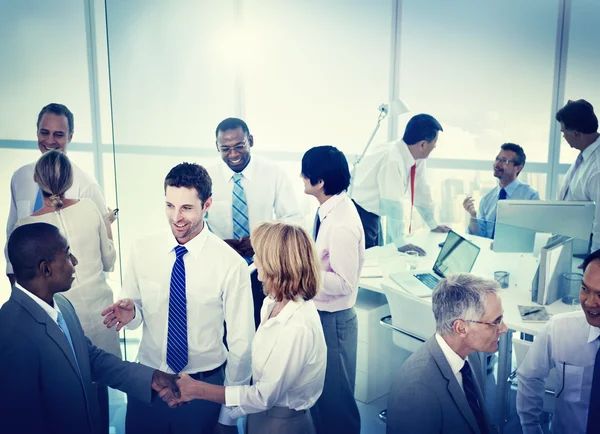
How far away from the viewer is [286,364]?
1.80 m

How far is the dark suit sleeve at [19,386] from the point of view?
164 centimetres

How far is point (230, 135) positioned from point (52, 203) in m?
1.06

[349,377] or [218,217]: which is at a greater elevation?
[218,217]

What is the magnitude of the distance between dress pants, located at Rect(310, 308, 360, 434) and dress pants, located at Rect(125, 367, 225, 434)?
28.2 inches

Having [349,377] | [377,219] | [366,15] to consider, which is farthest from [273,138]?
[349,377]

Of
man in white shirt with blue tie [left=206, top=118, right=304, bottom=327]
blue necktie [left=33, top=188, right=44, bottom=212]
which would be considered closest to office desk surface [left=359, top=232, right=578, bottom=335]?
man in white shirt with blue tie [left=206, top=118, right=304, bottom=327]

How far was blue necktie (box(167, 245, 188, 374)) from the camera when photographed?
2.10 metres

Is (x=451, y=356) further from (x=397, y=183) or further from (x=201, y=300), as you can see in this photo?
(x=397, y=183)

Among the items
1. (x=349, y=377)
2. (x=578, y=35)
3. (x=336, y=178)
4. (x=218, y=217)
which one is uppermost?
(x=578, y=35)

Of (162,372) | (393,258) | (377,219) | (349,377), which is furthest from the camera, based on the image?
(377,219)

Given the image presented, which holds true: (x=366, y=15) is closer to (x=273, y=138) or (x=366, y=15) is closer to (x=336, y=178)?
(x=273, y=138)

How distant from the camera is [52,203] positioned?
8.32ft

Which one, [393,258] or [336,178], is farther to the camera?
[393,258]

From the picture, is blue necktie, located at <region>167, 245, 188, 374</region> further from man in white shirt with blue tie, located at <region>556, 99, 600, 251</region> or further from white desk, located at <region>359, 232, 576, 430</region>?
man in white shirt with blue tie, located at <region>556, 99, 600, 251</region>
